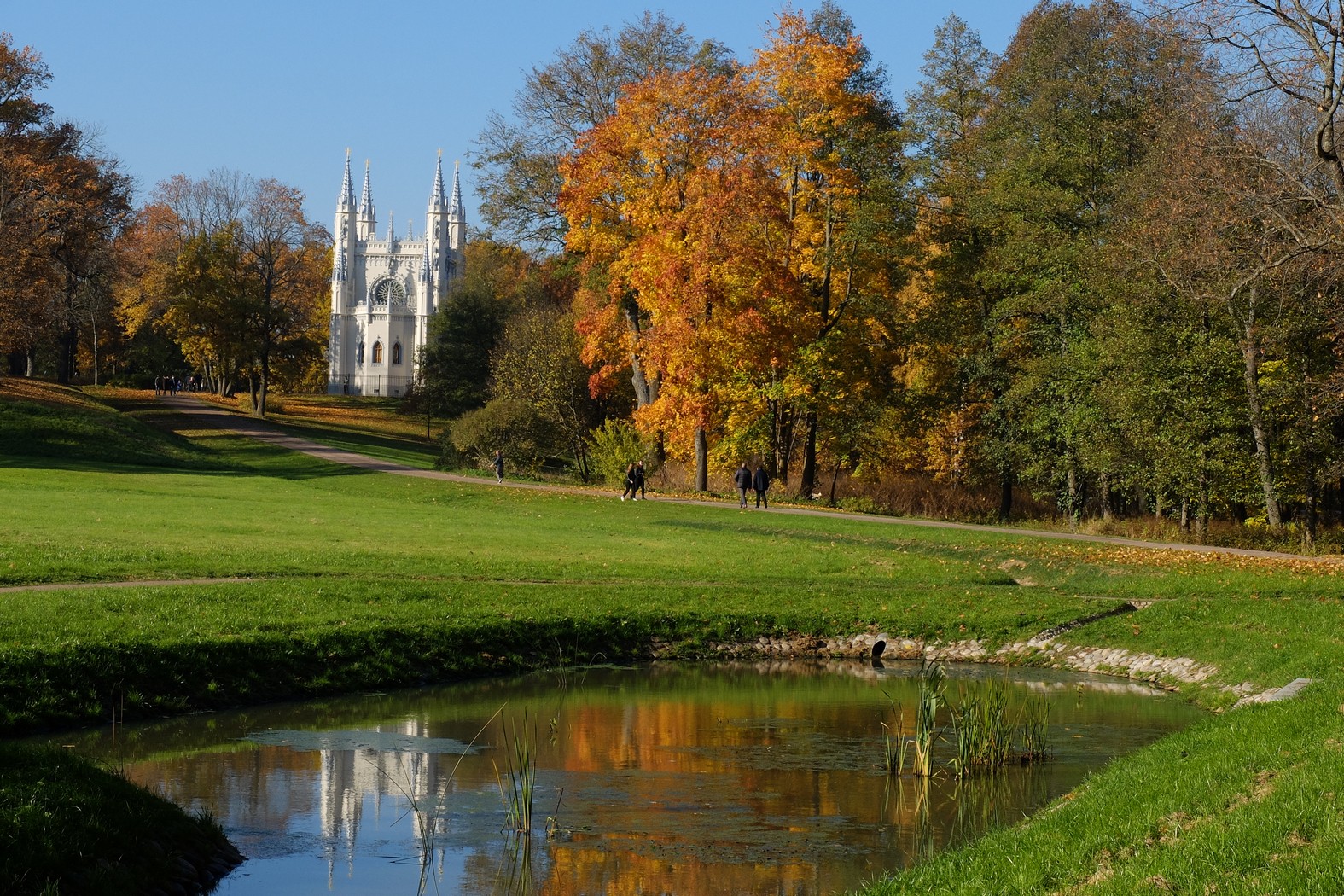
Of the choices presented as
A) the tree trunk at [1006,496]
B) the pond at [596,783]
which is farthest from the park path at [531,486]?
the pond at [596,783]

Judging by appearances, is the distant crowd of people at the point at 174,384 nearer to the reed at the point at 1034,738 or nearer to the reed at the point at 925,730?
the reed at the point at 1034,738

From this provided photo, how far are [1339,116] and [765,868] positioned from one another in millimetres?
27546


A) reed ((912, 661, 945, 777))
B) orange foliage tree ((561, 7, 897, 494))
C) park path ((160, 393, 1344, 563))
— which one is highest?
orange foliage tree ((561, 7, 897, 494))

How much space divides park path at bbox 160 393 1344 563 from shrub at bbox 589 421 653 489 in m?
1.96

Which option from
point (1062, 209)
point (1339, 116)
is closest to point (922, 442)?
point (1062, 209)

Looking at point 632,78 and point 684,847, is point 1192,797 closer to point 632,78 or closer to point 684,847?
point 684,847

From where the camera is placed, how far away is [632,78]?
48281 mm

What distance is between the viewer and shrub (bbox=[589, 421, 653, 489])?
46.1 m

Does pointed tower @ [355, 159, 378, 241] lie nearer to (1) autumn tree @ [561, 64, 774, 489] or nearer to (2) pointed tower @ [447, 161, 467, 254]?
(2) pointed tower @ [447, 161, 467, 254]

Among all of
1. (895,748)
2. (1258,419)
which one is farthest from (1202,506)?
(895,748)

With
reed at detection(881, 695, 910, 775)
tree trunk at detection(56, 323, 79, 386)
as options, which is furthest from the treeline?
tree trunk at detection(56, 323, 79, 386)

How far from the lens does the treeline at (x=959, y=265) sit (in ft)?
117

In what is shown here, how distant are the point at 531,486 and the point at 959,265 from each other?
15.9 metres

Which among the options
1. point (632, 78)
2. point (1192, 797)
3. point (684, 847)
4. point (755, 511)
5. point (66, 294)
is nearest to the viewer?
point (1192, 797)
